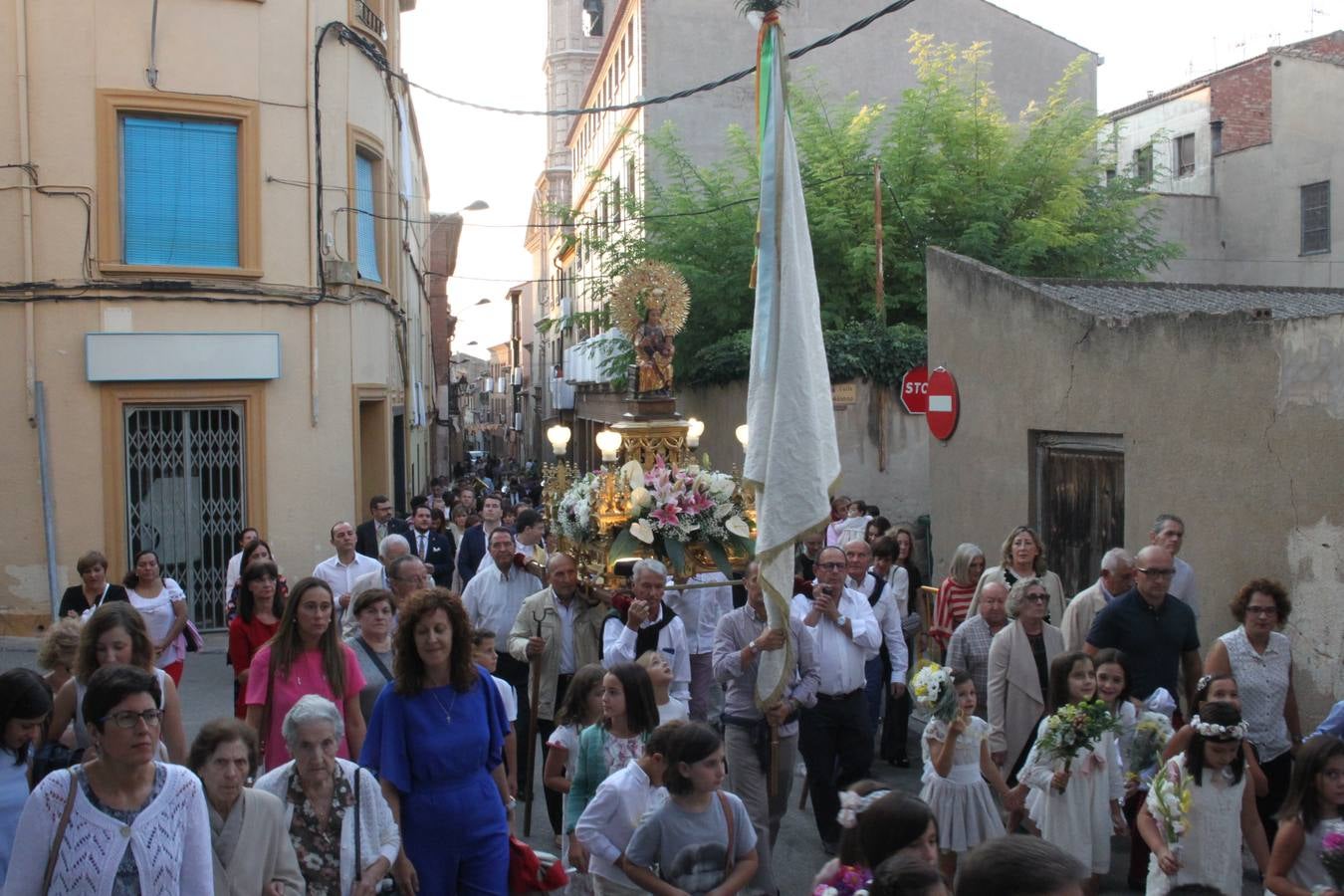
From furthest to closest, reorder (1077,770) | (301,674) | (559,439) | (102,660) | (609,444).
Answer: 1. (559,439)
2. (609,444)
3. (1077,770)
4. (301,674)
5. (102,660)

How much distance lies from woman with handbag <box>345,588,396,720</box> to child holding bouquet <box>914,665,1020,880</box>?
2604 millimetres

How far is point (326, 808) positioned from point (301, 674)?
4.32ft

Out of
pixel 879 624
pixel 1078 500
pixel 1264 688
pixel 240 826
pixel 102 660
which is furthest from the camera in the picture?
pixel 1078 500

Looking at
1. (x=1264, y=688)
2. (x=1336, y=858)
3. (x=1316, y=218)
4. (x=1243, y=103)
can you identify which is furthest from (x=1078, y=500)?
(x=1243, y=103)

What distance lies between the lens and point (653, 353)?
39.3ft

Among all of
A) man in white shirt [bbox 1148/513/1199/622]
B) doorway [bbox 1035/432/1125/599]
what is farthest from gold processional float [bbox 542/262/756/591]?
doorway [bbox 1035/432/1125/599]

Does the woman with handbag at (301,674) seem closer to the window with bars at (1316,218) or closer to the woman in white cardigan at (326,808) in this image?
the woman in white cardigan at (326,808)

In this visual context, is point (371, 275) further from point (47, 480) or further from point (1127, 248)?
point (1127, 248)

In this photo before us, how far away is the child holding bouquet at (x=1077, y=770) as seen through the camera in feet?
20.6

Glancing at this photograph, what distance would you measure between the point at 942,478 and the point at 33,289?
10.4 meters

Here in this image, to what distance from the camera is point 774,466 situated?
20.1 feet

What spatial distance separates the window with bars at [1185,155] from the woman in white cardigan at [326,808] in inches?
1169

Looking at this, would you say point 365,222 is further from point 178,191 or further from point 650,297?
point 650,297

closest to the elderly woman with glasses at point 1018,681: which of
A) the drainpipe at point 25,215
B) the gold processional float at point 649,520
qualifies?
the gold processional float at point 649,520
